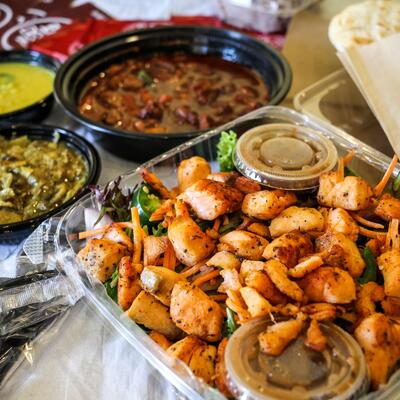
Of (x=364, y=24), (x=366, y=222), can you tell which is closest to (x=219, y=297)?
(x=366, y=222)

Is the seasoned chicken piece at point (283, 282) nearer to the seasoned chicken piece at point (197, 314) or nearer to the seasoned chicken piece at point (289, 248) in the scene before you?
the seasoned chicken piece at point (289, 248)

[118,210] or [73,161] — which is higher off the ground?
[118,210]

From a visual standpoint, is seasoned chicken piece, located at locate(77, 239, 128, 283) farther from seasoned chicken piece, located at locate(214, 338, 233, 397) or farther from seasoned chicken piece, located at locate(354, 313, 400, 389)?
seasoned chicken piece, located at locate(354, 313, 400, 389)

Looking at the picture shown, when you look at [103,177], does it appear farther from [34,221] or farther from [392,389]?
[392,389]

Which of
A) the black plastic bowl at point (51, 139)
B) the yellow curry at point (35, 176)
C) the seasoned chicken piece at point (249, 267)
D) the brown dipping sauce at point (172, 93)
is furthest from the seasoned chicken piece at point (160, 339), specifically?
the brown dipping sauce at point (172, 93)

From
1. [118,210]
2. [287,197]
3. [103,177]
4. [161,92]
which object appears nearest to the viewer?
[287,197]

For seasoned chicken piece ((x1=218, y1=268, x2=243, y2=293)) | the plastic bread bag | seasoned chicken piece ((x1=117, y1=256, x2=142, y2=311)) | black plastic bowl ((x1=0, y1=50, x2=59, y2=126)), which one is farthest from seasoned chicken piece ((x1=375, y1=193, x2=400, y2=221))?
black plastic bowl ((x1=0, y1=50, x2=59, y2=126))

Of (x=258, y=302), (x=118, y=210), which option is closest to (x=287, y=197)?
(x=258, y=302)
